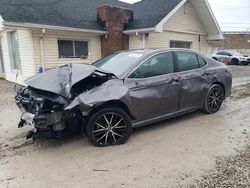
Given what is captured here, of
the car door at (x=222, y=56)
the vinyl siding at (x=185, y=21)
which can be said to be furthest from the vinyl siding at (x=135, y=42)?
the car door at (x=222, y=56)

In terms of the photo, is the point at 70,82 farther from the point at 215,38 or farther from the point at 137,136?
the point at 215,38

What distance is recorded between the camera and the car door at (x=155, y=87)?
4277 mm

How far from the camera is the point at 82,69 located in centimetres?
425

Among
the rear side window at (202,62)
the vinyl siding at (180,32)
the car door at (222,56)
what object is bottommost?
the car door at (222,56)

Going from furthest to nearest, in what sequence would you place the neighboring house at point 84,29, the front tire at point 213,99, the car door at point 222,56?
the car door at point 222,56
the neighboring house at point 84,29
the front tire at point 213,99

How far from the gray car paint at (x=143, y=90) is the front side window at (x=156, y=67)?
0.09 meters

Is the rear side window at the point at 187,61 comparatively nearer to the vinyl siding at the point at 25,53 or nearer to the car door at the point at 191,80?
the car door at the point at 191,80

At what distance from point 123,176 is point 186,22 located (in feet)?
41.3

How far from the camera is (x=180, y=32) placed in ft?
45.0

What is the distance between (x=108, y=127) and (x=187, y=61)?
97.3 inches

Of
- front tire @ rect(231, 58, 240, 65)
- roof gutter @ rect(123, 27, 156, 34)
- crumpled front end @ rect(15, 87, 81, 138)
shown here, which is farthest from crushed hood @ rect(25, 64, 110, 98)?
front tire @ rect(231, 58, 240, 65)

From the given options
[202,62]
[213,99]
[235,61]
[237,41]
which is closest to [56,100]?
[202,62]

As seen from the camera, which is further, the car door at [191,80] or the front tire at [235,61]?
the front tire at [235,61]

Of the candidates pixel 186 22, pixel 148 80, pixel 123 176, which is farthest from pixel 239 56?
pixel 123 176
